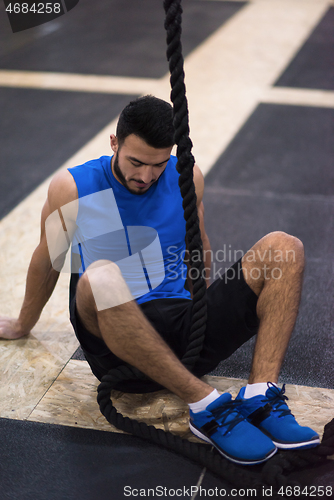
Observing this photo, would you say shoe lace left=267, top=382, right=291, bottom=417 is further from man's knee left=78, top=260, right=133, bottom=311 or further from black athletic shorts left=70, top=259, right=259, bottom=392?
man's knee left=78, top=260, right=133, bottom=311

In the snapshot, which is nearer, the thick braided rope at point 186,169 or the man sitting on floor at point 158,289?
the thick braided rope at point 186,169

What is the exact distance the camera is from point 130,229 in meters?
1.70

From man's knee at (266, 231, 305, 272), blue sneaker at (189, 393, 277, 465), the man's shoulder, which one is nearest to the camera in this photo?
blue sneaker at (189, 393, 277, 465)

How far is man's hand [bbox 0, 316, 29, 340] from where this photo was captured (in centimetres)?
198

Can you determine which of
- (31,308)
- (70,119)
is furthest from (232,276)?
(70,119)

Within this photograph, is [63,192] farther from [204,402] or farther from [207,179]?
[207,179]

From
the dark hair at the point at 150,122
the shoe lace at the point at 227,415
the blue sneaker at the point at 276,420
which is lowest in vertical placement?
the blue sneaker at the point at 276,420

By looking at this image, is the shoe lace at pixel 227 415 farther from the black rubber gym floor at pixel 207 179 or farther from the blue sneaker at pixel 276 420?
the black rubber gym floor at pixel 207 179

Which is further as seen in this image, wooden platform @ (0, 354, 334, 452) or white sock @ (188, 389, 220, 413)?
wooden platform @ (0, 354, 334, 452)

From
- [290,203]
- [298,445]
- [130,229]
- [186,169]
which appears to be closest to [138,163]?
[130,229]

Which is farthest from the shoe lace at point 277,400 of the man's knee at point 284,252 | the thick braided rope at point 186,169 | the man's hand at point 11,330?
the man's hand at point 11,330

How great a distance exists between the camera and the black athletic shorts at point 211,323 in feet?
5.16

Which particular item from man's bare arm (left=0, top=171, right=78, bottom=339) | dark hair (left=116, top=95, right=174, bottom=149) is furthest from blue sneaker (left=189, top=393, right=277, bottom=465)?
dark hair (left=116, top=95, right=174, bottom=149)

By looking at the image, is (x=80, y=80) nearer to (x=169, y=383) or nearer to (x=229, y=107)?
(x=229, y=107)
